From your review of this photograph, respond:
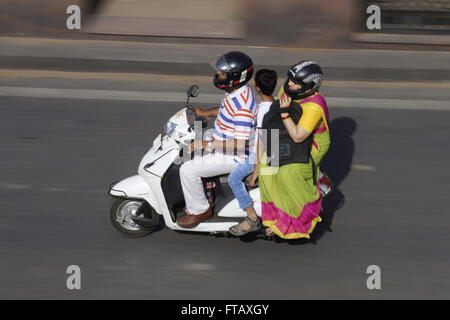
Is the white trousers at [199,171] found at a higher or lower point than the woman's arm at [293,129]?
lower

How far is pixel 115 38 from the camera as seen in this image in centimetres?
1084

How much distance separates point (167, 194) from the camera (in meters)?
5.55

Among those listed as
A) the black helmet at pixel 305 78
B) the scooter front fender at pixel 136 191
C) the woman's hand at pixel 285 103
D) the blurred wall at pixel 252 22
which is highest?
the blurred wall at pixel 252 22

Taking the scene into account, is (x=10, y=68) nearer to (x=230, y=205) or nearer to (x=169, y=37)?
(x=169, y=37)

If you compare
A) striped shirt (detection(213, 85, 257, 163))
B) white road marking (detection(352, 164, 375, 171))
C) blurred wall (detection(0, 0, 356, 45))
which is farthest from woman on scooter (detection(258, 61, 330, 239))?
blurred wall (detection(0, 0, 356, 45))

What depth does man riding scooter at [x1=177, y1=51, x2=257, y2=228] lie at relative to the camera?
517 cm

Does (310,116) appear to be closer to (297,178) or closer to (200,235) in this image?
(297,178)

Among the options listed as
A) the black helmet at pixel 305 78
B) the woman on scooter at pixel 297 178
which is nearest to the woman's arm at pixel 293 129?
the woman on scooter at pixel 297 178

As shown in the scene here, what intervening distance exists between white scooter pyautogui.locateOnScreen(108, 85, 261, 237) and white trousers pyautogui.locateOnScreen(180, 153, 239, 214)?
16 centimetres

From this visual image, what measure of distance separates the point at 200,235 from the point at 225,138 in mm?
991

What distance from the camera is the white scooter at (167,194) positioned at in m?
5.41

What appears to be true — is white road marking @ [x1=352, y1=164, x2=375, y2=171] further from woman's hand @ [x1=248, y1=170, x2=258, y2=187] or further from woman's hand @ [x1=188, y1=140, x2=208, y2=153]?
woman's hand @ [x1=188, y1=140, x2=208, y2=153]

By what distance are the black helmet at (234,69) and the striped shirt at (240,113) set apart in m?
0.07

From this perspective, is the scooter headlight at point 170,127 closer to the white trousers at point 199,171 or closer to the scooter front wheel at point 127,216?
the white trousers at point 199,171
